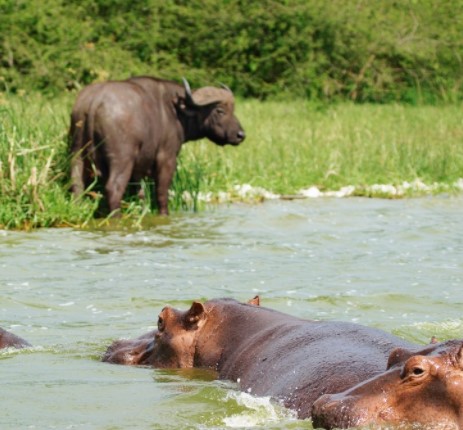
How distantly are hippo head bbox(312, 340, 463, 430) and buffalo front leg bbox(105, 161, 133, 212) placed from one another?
7.60m

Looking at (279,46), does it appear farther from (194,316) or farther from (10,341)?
(194,316)

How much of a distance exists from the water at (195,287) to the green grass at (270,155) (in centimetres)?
42

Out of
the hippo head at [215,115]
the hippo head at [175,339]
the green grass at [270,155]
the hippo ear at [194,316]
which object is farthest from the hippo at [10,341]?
the hippo head at [215,115]

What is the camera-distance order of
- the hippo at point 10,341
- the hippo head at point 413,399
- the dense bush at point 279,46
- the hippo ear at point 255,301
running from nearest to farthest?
the hippo head at point 413,399 < the hippo ear at point 255,301 < the hippo at point 10,341 < the dense bush at point 279,46

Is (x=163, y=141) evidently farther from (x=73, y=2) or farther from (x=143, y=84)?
(x=73, y=2)

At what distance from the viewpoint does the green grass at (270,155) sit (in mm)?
10781

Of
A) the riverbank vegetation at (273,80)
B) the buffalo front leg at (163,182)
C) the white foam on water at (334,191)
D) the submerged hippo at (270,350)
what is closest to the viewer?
the submerged hippo at (270,350)

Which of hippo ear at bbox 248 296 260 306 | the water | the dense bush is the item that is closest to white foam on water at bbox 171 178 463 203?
the water

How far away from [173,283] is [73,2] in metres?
17.2

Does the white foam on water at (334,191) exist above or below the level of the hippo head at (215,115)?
below

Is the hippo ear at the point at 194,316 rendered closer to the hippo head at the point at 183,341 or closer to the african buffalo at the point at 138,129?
the hippo head at the point at 183,341

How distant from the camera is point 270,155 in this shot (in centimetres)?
1486

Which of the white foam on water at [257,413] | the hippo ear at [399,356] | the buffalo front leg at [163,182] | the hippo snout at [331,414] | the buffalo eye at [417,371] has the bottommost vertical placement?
the buffalo front leg at [163,182]

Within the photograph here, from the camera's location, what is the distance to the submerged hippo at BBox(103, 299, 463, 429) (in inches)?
172
